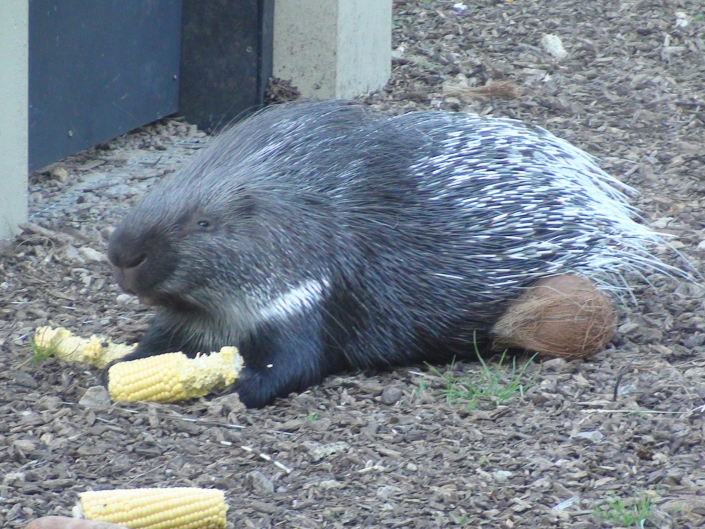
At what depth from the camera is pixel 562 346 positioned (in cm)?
323

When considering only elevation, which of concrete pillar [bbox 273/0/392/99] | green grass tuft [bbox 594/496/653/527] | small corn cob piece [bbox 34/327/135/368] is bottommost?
small corn cob piece [bbox 34/327/135/368]

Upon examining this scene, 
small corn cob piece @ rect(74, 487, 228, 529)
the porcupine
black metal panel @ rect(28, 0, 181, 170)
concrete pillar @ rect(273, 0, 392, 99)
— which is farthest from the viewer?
concrete pillar @ rect(273, 0, 392, 99)

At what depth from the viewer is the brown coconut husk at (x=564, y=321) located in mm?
3195

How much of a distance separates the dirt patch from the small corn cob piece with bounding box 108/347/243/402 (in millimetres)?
44

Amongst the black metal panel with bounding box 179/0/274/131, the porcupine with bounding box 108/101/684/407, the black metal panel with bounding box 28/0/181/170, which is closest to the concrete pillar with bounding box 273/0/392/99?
the black metal panel with bounding box 179/0/274/131

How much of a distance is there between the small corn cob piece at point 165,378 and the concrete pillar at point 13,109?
1271 mm

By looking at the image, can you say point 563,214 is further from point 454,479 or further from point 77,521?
point 77,521

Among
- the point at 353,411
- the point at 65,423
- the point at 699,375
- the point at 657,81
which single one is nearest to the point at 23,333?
the point at 65,423

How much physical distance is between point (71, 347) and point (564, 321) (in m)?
1.54

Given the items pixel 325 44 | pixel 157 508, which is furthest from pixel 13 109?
pixel 157 508

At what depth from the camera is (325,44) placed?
5320mm

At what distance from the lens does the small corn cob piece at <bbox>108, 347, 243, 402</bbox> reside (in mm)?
2914

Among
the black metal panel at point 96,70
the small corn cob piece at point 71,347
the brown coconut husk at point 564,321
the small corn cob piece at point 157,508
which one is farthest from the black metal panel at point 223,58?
the small corn cob piece at point 157,508

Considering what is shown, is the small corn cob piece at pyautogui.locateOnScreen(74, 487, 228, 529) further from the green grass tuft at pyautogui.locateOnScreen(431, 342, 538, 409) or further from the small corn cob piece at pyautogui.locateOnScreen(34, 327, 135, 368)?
the small corn cob piece at pyautogui.locateOnScreen(34, 327, 135, 368)
